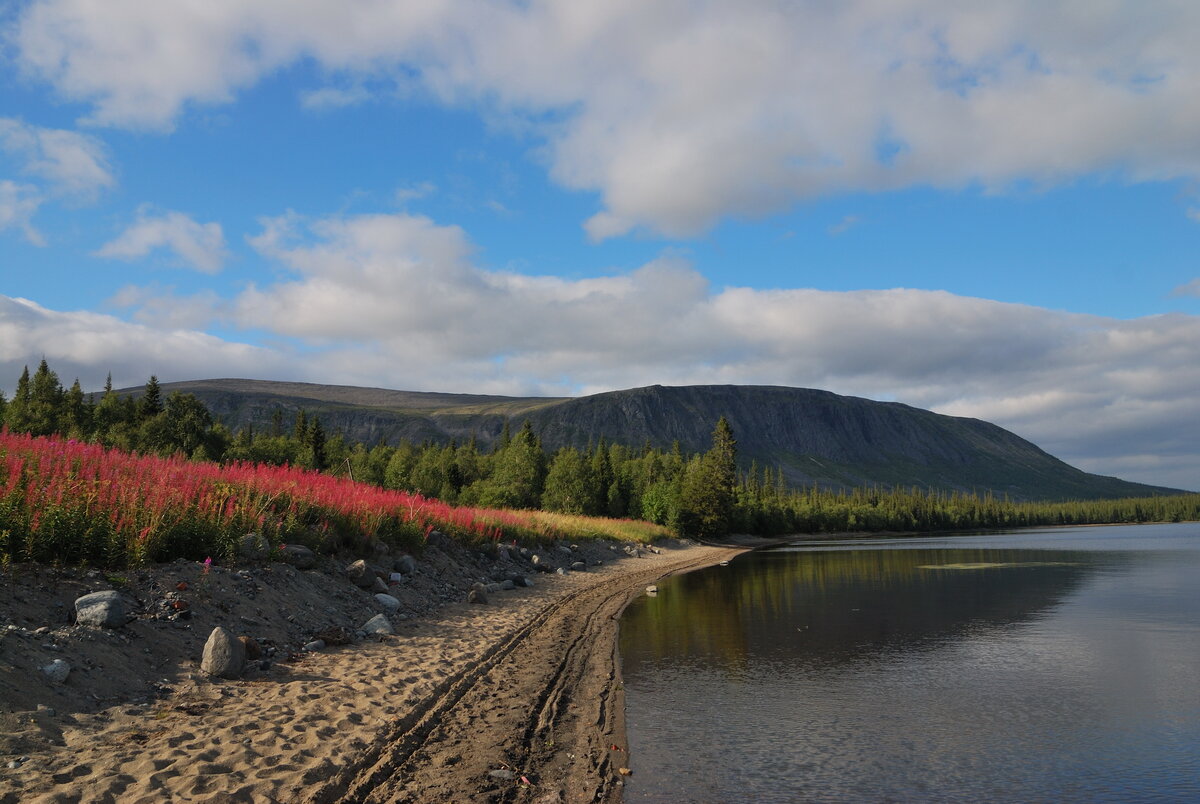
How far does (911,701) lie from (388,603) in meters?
12.9

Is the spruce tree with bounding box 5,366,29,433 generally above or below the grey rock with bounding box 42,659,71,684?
above

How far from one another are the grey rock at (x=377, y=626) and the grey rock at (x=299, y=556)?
2.43m

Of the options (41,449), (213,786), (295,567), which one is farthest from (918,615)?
(41,449)

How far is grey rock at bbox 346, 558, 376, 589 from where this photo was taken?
18.8m

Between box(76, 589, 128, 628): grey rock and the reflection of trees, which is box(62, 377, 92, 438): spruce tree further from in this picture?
box(76, 589, 128, 628): grey rock

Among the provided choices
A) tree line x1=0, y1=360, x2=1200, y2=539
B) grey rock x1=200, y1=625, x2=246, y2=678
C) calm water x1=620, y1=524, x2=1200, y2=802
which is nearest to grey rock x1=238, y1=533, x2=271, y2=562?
grey rock x1=200, y1=625, x2=246, y2=678

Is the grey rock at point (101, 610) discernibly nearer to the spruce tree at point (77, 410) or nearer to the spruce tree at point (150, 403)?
the spruce tree at point (77, 410)

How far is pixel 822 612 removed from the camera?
26.3 m

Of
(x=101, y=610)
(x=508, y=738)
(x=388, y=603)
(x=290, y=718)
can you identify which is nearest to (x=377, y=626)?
(x=388, y=603)

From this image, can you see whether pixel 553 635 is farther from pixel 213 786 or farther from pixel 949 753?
pixel 213 786

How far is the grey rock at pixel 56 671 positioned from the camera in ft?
29.3

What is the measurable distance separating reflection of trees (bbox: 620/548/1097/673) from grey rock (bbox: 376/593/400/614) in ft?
20.7

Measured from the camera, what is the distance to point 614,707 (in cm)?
1228

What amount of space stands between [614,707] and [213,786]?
6727 mm
